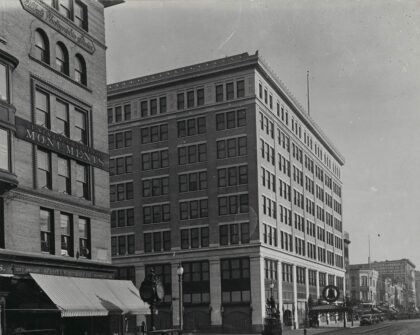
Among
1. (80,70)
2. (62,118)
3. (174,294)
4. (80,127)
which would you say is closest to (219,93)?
(174,294)

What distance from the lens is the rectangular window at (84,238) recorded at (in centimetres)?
2980

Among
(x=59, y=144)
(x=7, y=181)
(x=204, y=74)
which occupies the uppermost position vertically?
(x=204, y=74)

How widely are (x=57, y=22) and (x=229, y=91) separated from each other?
40257 millimetres

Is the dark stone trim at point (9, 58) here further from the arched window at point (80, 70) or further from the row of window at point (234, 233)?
the row of window at point (234, 233)

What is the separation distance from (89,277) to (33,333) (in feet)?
13.6

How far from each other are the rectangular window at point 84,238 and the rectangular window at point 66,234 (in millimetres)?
825

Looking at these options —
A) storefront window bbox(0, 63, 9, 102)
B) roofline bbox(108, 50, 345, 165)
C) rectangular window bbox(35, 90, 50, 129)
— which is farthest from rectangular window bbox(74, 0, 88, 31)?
roofline bbox(108, 50, 345, 165)

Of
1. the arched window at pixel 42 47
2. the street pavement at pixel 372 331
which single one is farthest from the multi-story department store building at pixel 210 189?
the arched window at pixel 42 47

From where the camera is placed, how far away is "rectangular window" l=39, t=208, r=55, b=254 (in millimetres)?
26984

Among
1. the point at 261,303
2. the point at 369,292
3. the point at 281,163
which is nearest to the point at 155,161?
the point at 281,163

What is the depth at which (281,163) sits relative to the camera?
75250mm

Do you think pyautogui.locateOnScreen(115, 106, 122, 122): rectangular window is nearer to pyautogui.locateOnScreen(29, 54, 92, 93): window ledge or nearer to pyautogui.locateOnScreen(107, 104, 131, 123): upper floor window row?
pyautogui.locateOnScreen(107, 104, 131, 123): upper floor window row

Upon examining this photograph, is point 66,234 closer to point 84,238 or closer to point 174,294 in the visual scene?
point 84,238

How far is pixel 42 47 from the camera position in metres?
28.4
